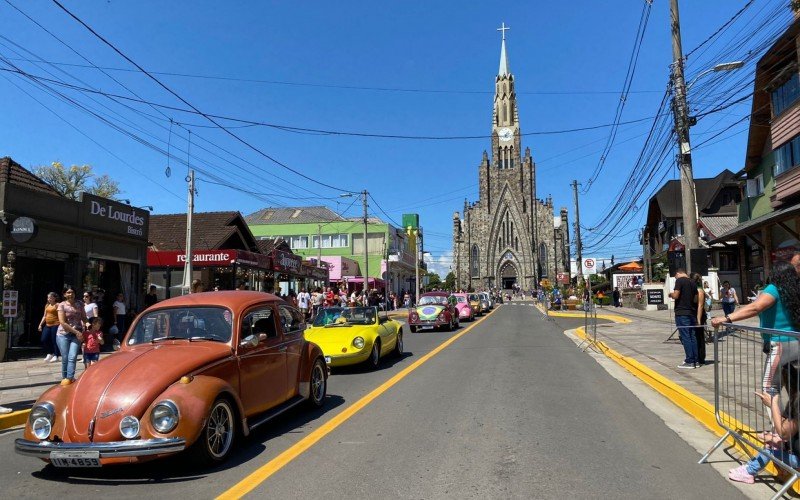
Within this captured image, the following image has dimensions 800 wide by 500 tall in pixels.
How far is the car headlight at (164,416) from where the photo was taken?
4.71m

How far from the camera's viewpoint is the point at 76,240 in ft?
54.0

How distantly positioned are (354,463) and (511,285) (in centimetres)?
10375

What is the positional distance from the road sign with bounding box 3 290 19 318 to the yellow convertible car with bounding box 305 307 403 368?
7.15 meters

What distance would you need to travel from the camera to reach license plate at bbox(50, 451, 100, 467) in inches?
179

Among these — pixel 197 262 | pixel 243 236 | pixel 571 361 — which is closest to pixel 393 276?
pixel 243 236

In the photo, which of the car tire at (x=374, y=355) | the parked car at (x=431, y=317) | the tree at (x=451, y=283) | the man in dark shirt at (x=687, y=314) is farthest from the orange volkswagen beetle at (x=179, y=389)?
the tree at (x=451, y=283)

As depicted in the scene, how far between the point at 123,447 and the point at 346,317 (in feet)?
26.3

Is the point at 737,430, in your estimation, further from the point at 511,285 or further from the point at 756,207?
the point at 511,285

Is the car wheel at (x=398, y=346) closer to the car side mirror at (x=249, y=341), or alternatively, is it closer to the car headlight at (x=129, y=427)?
the car side mirror at (x=249, y=341)

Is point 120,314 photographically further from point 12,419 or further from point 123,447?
point 123,447

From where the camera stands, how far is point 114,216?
59.9 ft

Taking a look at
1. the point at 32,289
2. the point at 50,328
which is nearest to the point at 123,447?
the point at 50,328

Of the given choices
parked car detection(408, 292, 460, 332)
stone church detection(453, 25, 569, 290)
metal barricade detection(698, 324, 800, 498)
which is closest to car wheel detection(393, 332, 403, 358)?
metal barricade detection(698, 324, 800, 498)

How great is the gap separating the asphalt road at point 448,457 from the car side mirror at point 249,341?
3.48 feet
